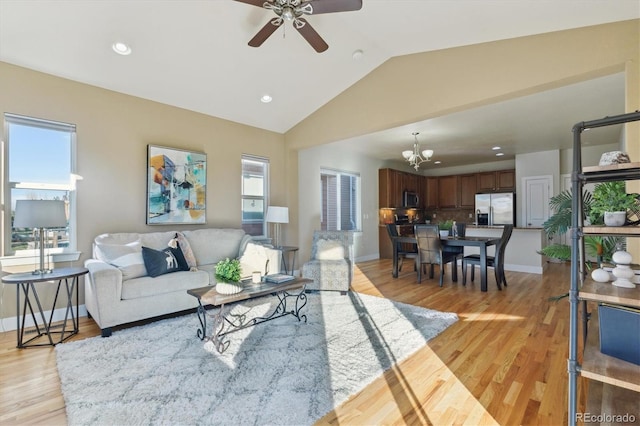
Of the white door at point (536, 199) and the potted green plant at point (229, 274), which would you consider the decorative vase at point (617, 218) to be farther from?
the white door at point (536, 199)

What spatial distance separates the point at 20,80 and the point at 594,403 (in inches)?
210

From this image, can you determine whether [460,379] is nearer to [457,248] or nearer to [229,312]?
[229,312]

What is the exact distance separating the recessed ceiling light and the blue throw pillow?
2.11 m

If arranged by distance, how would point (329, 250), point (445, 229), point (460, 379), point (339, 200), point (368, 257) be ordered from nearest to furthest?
point (460, 379) → point (329, 250) → point (445, 229) → point (339, 200) → point (368, 257)

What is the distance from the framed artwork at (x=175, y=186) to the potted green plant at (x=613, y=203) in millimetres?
4410

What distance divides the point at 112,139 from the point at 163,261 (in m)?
1.70

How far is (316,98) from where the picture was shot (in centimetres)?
489

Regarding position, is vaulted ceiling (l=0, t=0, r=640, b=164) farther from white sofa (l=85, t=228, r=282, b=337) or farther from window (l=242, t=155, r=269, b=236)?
white sofa (l=85, t=228, r=282, b=337)

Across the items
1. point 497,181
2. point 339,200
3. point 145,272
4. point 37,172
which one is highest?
point 497,181

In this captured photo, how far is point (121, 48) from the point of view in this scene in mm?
3223

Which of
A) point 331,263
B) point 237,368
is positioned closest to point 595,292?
point 237,368

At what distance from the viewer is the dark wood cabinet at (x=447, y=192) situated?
923 cm

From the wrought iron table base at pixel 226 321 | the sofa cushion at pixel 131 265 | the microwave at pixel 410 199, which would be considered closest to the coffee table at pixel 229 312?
the wrought iron table base at pixel 226 321

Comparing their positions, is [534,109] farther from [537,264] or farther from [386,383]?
[386,383]
